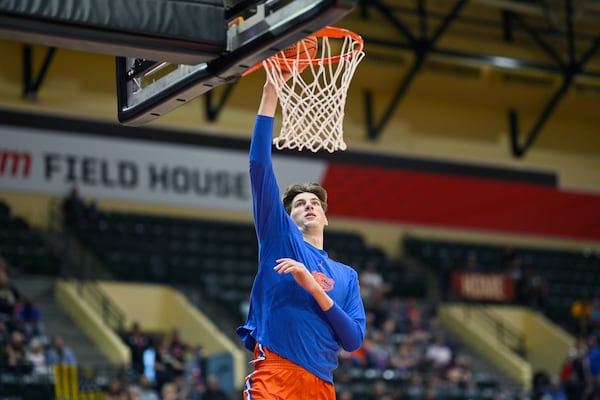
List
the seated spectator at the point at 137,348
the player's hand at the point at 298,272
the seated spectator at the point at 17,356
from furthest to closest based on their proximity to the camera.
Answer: the seated spectator at the point at 137,348 < the seated spectator at the point at 17,356 < the player's hand at the point at 298,272

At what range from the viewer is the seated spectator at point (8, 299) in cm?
1742

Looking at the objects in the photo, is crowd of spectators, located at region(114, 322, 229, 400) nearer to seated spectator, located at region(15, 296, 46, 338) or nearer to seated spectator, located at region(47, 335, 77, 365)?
seated spectator, located at region(47, 335, 77, 365)

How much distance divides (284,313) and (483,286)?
21.3 metres

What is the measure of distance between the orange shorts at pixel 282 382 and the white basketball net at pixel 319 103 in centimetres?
161

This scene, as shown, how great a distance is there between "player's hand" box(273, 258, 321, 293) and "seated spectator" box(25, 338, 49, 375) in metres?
→ 11.7

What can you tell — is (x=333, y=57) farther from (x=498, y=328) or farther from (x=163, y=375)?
(x=498, y=328)

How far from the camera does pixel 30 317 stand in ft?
58.3

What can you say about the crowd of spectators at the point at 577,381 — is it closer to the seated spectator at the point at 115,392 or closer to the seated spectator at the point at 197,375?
the seated spectator at the point at 197,375

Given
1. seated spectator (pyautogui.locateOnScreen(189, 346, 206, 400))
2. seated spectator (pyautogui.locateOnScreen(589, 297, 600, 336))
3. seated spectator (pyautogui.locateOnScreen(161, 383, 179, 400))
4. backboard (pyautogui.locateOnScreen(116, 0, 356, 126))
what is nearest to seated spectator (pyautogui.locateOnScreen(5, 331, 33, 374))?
seated spectator (pyautogui.locateOnScreen(161, 383, 179, 400))

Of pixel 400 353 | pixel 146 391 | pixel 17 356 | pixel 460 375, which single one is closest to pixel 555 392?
pixel 460 375

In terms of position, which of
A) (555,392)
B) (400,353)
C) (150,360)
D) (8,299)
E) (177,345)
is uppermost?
(8,299)

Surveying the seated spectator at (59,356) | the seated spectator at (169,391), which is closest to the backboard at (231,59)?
the seated spectator at (169,391)

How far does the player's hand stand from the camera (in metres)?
4.96

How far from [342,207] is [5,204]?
28.9 feet
